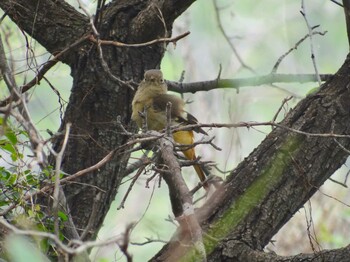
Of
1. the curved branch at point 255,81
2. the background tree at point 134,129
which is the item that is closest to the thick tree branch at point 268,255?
the background tree at point 134,129

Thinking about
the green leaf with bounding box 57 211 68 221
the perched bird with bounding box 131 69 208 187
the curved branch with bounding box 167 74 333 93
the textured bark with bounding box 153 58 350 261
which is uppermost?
the curved branch with bounding box 167 74 333 93

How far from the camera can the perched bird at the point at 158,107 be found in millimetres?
4414

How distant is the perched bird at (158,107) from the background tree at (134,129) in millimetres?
75

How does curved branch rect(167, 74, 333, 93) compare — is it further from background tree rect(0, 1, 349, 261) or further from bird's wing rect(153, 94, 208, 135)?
bird's wing rect(153, 94, 208, 135)

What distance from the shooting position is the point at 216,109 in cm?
867

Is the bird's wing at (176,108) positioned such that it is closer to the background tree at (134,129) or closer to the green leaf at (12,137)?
the background tree at (134,129)

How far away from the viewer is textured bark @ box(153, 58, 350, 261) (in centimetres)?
367

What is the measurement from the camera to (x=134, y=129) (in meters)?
4.53

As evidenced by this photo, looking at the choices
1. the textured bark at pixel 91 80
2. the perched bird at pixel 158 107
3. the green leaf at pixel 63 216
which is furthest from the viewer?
the perched bird at pixel 158 107

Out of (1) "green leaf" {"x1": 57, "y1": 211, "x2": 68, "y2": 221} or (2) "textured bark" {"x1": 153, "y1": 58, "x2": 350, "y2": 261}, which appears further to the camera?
(2) "textured bark" {"x1": 153, "y1": 58, "x2": 350, "y2": 261}

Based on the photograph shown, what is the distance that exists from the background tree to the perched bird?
0.25 ft

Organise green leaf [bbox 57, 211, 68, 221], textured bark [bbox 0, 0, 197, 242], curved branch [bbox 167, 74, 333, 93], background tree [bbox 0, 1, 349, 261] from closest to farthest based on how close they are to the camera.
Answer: green leaf [bbox 57, 211, 68, 221]
background tree [bbox 0, 1, 349, 261]
textured bark [bbox 0, 0, 197, 242]
curved branch [bbox 167, 74, 333, 93]

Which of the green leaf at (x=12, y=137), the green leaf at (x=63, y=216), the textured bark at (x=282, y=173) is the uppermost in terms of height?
the textured bark at (x=282, y=173)

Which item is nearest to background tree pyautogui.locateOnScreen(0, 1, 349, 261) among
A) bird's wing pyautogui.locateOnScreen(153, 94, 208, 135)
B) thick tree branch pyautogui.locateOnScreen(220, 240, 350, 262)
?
thick tree branch pyautogui.locateOnScreen(220, 240, 350, 262)
